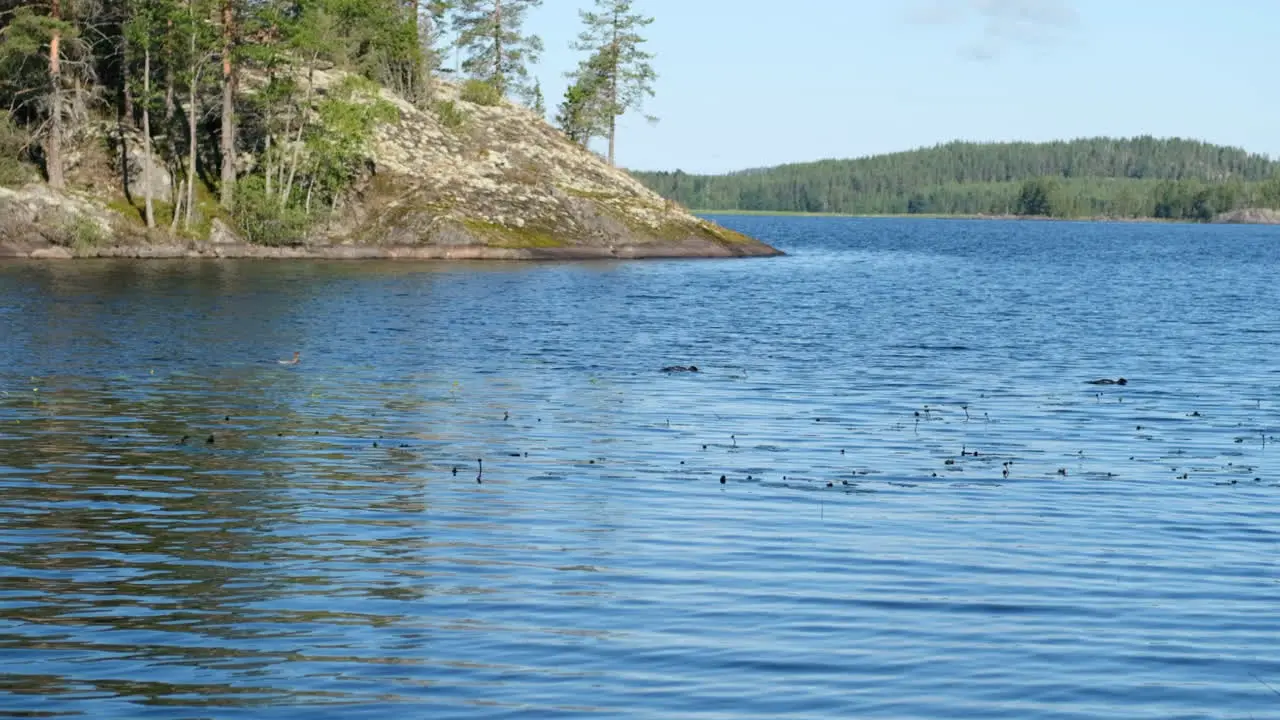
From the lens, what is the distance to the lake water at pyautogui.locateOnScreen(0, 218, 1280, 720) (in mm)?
11992

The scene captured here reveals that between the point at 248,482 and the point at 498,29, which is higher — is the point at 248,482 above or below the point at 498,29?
below

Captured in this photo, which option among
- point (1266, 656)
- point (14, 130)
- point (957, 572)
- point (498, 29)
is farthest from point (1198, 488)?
point (498, 29)

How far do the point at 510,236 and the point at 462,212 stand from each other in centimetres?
370

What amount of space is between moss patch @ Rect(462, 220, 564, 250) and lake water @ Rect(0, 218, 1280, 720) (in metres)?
53.4

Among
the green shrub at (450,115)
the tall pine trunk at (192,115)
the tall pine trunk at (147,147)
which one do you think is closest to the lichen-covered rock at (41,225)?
the tall pine trunk at (147,147)

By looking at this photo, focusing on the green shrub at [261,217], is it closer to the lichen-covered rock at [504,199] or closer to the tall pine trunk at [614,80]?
the lichen-covered rock at [504,199]

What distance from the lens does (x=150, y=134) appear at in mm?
93125

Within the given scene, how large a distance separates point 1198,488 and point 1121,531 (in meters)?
3.88

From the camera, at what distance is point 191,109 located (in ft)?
295

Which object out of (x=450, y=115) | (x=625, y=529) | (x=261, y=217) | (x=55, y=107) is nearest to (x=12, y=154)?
(x=55, y=107)

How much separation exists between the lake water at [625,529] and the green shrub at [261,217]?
146 feet

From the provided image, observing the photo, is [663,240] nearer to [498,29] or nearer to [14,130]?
[498,29]

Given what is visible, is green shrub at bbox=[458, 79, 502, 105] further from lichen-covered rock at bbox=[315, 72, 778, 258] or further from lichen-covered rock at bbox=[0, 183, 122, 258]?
lichen-covered rock at bbox=[0, 183, 122, 258]

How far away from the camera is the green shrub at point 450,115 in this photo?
11162 cm
